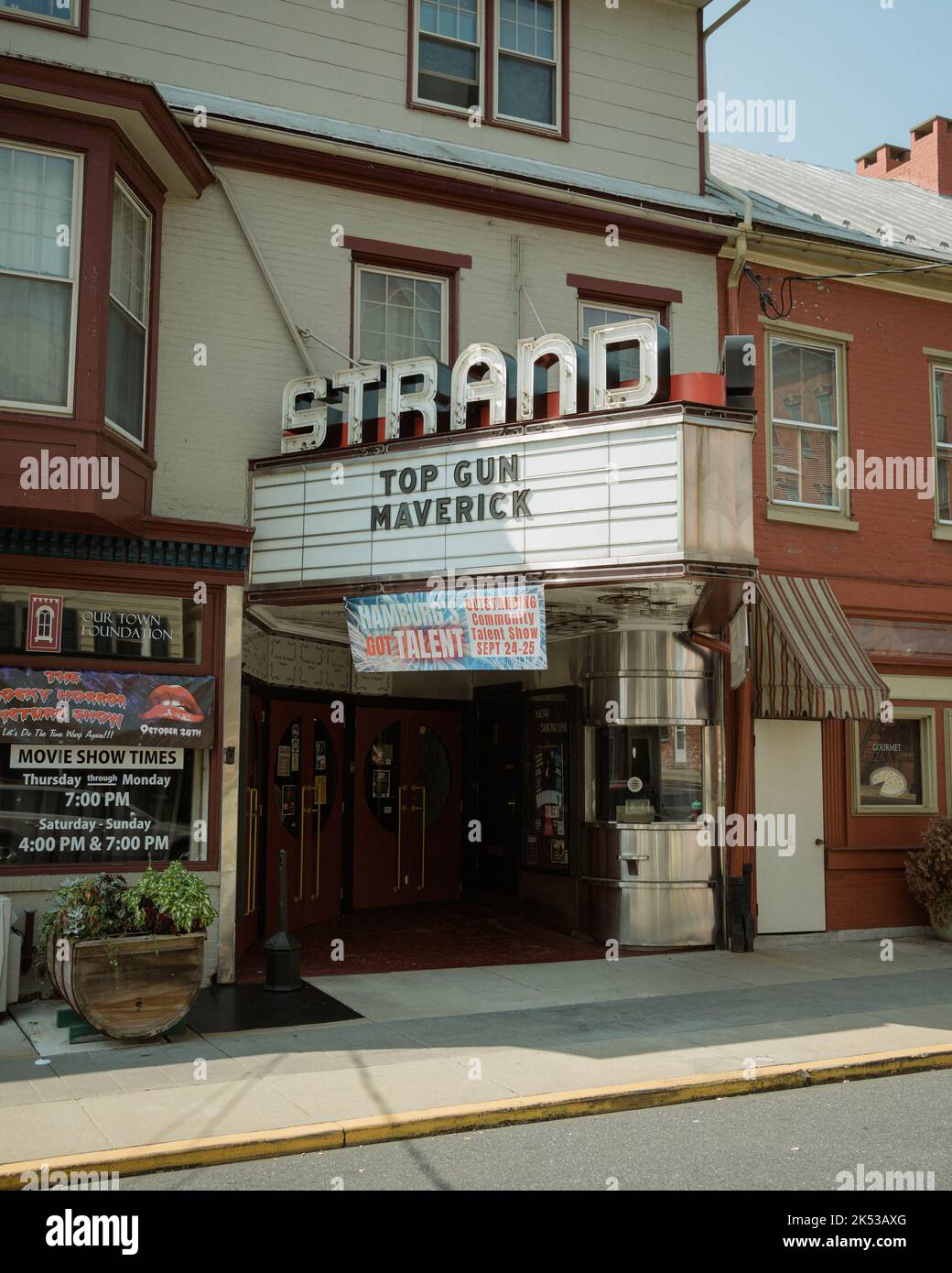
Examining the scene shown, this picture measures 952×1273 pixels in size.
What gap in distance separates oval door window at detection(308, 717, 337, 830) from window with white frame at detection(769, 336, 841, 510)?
5.92 meters

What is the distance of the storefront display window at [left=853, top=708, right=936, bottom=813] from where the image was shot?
14070 millimetres

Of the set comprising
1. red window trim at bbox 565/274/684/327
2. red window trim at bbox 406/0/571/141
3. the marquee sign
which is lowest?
the marquee sign

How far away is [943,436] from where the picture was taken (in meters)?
14.9

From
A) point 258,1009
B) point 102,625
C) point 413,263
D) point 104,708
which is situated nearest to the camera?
point 258,1009

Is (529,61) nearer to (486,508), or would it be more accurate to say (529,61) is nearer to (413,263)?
(413,263)

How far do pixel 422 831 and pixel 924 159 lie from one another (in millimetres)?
15357

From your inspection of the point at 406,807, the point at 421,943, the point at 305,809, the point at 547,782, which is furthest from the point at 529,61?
the point at 421,943

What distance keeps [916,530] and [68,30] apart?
10673 millimetres

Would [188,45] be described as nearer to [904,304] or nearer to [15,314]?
[15,314]

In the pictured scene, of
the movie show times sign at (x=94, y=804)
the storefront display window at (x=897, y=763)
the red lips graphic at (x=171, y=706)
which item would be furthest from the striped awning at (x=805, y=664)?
the movie show times sign at (x=94, y=804)

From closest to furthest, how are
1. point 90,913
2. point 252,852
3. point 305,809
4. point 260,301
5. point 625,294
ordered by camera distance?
1. point 90,913
2. point 260,301
3. point 252,852
4. point 625,294
5. point 305,809

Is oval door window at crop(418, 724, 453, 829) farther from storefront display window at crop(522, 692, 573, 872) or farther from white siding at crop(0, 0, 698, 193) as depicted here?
white siding at crop(0, 0, 698, 193)

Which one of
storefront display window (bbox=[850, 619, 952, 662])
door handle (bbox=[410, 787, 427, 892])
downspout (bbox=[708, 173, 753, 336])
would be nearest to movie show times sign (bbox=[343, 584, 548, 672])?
door handle (bbox=[410, 787, 427, 892])

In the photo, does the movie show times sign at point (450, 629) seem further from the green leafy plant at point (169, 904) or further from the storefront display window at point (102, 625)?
the green leafy plant at point (169, 904)
